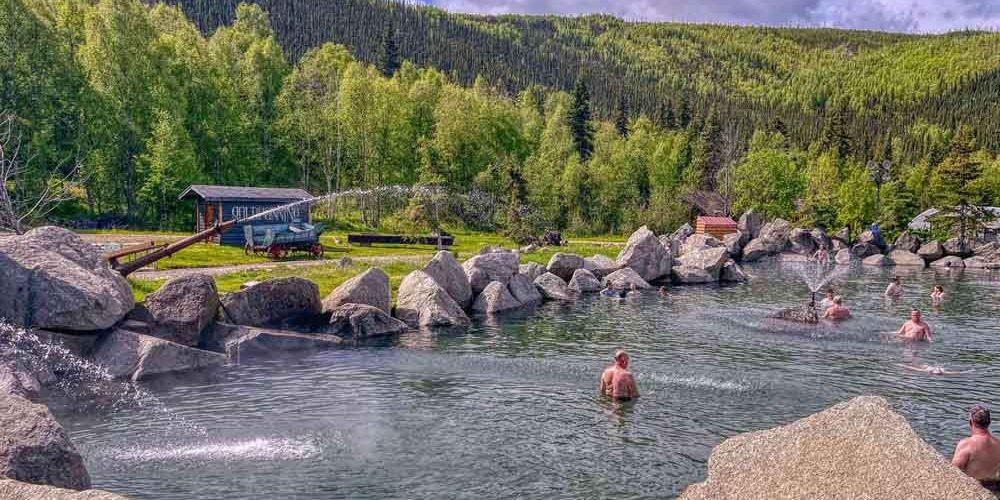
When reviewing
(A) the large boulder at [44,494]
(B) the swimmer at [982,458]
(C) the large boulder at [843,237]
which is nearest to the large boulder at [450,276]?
(B) the swimmer at [982,458]

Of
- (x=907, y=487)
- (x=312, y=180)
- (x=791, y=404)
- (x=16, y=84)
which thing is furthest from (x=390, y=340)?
(x=312, y=180)

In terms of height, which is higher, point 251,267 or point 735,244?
point 735,244

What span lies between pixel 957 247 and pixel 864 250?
9.54m

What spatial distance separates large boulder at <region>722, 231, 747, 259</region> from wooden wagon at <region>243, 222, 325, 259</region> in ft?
150

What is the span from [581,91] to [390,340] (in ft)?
347

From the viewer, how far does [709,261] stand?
190 feet

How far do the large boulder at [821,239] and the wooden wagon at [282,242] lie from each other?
198 feet

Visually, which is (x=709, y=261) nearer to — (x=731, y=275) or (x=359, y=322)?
(x=731, y=275)

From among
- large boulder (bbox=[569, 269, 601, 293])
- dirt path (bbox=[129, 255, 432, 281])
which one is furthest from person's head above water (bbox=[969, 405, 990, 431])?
large boulder (bbox=[569, 269, 601, 293])

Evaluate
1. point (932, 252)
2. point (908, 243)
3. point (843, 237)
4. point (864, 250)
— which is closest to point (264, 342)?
point (932, 252)

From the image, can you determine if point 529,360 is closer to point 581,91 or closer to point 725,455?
point 725,455

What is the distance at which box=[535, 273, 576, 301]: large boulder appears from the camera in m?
46.7

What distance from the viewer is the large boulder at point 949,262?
254ft

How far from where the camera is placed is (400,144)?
9831 cm
